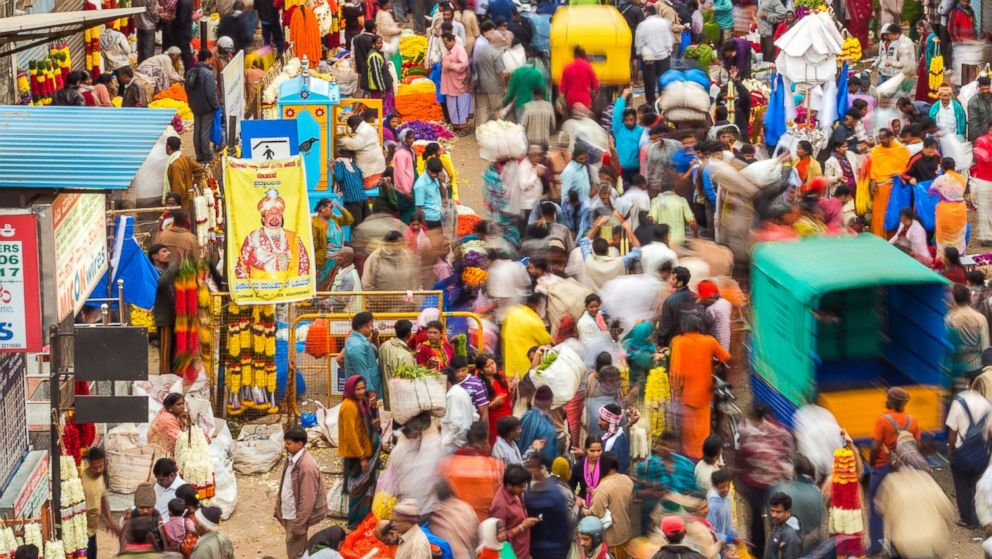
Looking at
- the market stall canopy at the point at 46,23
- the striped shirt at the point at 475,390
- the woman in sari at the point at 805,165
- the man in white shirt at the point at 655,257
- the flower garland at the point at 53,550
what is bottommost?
the flower garland at the point at 53,550

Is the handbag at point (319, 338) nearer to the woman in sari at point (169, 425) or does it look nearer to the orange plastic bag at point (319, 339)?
the orange plastic bag at point (319, 339)

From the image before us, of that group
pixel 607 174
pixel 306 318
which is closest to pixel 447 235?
pixel 607 174

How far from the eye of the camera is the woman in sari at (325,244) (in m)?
17.7

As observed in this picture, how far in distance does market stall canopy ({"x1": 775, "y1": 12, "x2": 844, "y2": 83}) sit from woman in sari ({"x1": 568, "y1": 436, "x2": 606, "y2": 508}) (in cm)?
1034

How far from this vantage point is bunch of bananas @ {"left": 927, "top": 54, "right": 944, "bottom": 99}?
2498 cm

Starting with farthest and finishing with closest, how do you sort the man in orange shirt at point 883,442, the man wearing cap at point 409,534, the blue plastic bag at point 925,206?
the blue plastic bag at point 925,206 < the man in orange shirt at point 883,442 < the man wearing cap at point 409,534

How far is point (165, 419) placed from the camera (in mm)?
13820

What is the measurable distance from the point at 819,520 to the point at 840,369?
2.95 m

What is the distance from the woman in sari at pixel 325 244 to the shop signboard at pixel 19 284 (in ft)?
20.0

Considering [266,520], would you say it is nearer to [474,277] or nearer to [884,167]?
[474,277]

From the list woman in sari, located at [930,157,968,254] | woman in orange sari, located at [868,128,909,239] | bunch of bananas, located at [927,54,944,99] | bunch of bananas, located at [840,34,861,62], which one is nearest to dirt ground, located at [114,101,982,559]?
woman in sari, located at [930,157,968,254]

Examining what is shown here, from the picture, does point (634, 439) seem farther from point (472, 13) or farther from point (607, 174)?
point (472, 13)

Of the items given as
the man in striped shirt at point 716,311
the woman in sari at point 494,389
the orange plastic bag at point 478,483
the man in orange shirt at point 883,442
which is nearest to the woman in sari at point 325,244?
the woman in sari at point 494,389

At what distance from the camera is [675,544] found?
11062 mm
